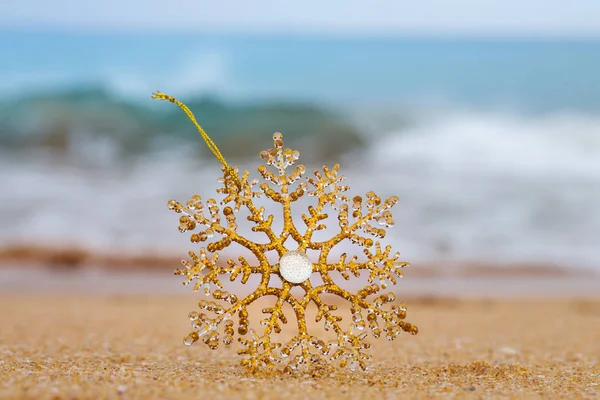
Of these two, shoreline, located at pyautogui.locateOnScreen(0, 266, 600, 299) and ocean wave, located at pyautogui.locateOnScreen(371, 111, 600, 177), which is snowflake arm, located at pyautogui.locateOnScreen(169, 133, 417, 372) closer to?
shoreline, located at pyautogui.locateOnScreen(0, 266, 600, 299)

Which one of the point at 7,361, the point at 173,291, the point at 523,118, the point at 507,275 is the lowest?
the point at 7,361

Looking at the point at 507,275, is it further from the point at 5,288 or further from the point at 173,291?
the point at 5,288

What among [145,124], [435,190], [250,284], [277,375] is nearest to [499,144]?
[435,190]

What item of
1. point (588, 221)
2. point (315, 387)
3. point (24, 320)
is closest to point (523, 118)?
point (588, 221)

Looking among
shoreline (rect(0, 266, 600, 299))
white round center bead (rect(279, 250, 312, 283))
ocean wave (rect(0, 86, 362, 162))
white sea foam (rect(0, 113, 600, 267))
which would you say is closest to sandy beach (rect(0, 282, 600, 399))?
white round center bead (rect(279, 250, 312, 283))

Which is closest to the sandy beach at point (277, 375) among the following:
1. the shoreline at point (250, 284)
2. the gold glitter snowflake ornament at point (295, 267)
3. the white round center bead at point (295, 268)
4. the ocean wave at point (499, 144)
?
the gold glitter snowflake ornament at point (295, 267)

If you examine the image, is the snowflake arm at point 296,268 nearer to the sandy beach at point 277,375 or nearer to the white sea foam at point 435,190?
the sandy beach at point 277,375

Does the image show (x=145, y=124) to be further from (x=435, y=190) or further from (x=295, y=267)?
(x=295, y=267)
